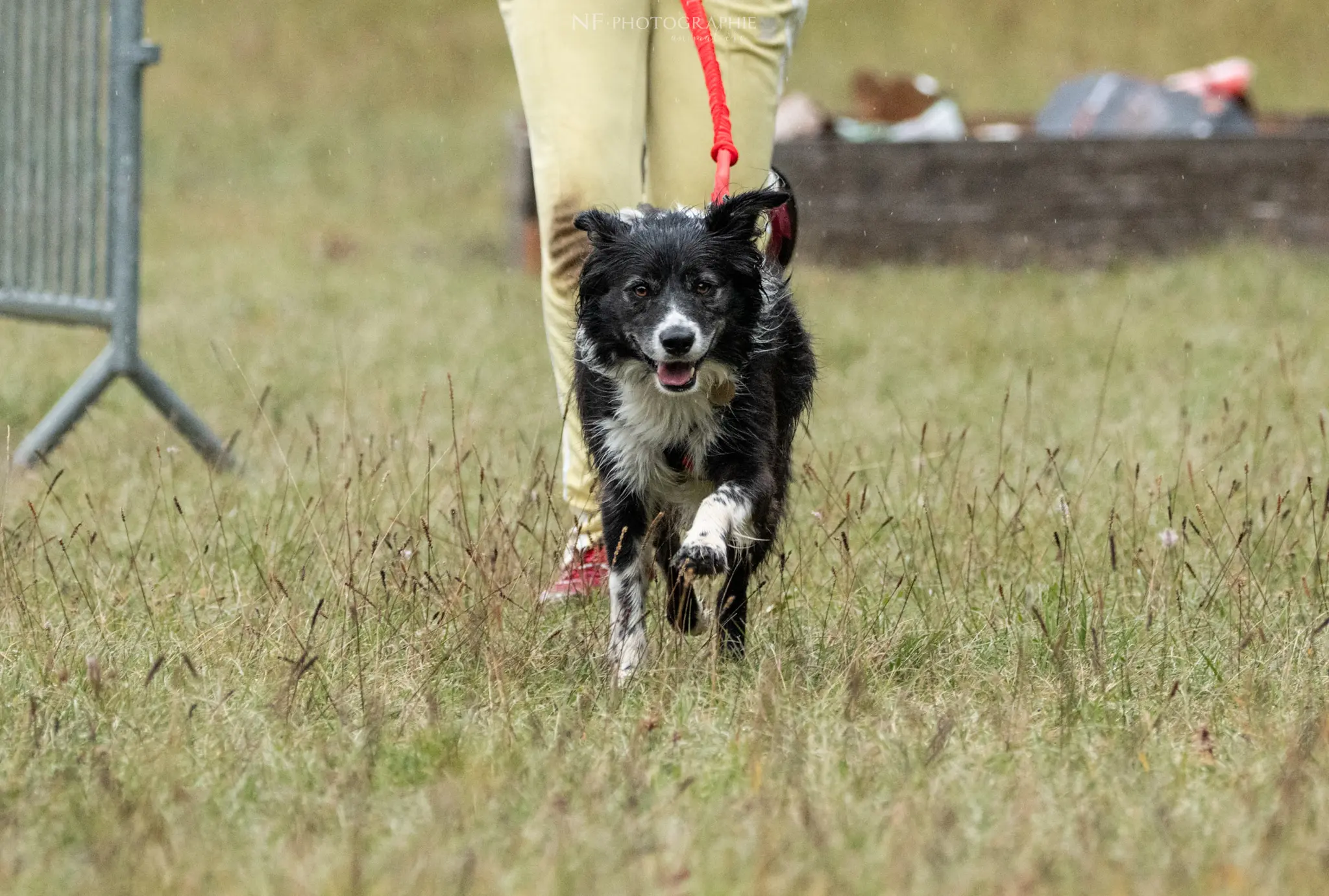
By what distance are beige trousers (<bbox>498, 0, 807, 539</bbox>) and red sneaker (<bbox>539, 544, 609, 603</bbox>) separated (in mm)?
97

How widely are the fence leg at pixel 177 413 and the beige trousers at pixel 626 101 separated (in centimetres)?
200

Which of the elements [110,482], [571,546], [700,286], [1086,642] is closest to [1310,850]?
[1086,642]

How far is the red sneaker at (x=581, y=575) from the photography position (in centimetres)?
405

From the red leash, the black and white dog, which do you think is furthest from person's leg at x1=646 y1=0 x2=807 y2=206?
the black and white dog

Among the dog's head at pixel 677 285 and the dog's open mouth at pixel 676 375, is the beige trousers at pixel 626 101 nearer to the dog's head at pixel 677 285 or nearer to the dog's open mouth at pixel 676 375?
the dog's head at pixel 677 285

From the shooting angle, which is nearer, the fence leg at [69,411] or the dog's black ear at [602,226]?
the dog's black ear at [602,226]

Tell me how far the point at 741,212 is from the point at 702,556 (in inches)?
29.6

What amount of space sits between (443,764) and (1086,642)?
152 cm

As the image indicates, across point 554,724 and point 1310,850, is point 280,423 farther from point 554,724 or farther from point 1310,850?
point 1310,850

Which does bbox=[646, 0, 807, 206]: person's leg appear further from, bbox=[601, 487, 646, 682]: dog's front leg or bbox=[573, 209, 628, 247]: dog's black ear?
bbox=[601, 487, 646, 682]: dog's front leg

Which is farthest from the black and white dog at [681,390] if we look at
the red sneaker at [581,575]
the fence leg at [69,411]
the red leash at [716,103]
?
the fence leg at [69,411]

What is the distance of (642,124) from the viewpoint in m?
4.06

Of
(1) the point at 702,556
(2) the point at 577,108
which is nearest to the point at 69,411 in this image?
(2) the point at 577,108

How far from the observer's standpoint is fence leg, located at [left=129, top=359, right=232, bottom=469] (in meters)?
5.72
